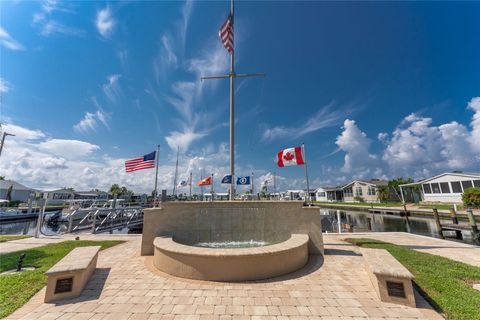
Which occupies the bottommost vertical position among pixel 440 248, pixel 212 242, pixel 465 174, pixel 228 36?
pixel 440 248

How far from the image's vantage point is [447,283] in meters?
5.00

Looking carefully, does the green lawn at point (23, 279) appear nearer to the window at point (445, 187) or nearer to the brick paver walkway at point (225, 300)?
the brick paver walkway at point (225, 300)

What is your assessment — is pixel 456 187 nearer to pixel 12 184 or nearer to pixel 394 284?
pixel 394 284

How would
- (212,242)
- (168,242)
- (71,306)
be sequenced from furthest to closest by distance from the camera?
(212,242) → (168,242) → (71,306)

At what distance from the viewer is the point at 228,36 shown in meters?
12.6

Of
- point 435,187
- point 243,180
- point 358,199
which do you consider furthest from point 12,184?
point 435,187

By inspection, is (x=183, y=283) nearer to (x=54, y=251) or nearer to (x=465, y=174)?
(x=54, y=251)

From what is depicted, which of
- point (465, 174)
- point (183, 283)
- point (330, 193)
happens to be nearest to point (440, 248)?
point (183, 283)

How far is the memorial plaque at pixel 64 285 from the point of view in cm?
447

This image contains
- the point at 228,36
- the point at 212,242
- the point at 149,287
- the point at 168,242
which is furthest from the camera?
the point at 228,36

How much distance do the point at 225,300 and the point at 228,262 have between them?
965mm

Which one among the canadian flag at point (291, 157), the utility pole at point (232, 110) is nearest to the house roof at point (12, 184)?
the utility pole at point (232, 110)

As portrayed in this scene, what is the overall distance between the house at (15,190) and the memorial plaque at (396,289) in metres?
68.1

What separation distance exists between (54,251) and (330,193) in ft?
224
